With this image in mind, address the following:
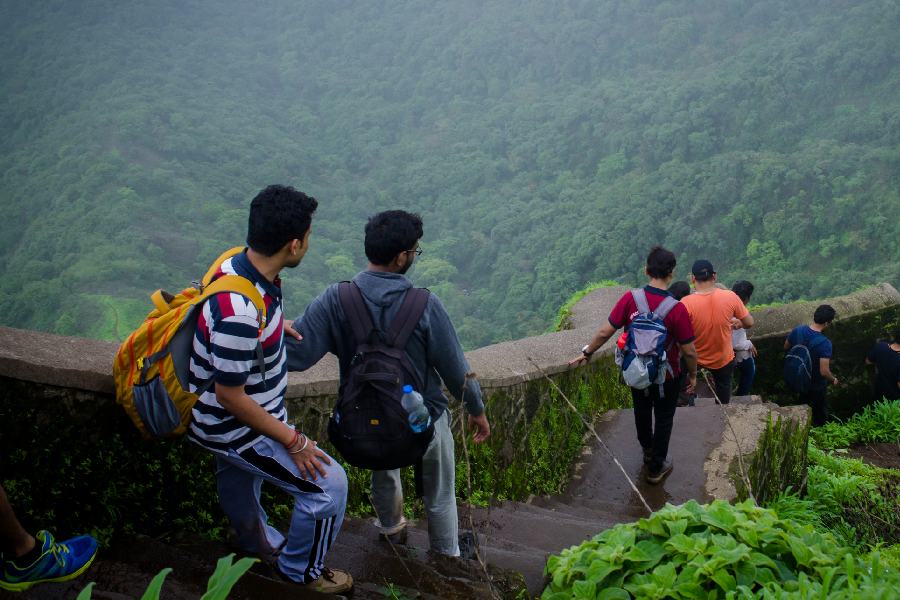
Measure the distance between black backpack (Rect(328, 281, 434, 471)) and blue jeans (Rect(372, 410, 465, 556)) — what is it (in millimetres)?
211

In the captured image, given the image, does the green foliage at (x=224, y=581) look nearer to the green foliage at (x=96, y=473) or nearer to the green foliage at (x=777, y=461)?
the green foliage at (x=96, y=473)

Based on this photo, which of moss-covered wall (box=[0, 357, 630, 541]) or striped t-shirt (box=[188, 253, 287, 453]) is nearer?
striped t-shirt (box=[188, 253, 287, 453])

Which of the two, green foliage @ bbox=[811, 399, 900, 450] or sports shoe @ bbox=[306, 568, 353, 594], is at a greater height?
sports shoe @ bbox=[306, 568, 353, 594]

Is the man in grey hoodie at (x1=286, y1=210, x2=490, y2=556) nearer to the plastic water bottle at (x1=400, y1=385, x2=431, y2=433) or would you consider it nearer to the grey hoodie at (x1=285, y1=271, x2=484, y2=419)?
the grey hoodie at (x1=285, y1=271, x2=484, y2=419)

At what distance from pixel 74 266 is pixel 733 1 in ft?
168

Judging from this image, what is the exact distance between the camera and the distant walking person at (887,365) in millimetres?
7246

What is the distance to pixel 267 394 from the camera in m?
2.21

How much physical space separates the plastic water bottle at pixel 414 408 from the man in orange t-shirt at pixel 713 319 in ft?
10.5

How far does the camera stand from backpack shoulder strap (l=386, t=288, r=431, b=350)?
242 centimetres

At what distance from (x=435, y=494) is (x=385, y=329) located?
2.18 ft

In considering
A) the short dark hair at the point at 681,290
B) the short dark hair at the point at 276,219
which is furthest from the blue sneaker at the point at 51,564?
the short dark hair at the point at 681,290

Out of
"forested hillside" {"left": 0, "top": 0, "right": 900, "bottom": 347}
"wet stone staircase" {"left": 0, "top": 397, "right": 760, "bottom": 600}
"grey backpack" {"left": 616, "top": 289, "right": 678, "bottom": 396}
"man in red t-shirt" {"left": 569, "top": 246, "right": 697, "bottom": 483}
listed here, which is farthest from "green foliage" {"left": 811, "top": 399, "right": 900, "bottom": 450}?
"forested hillside" {"left": 0, "top": 0, "right": 900, "bottom": 347}

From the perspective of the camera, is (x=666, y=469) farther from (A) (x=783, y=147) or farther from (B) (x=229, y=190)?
(B) (x=229, y=190)

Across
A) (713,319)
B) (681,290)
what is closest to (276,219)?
(713,319)
